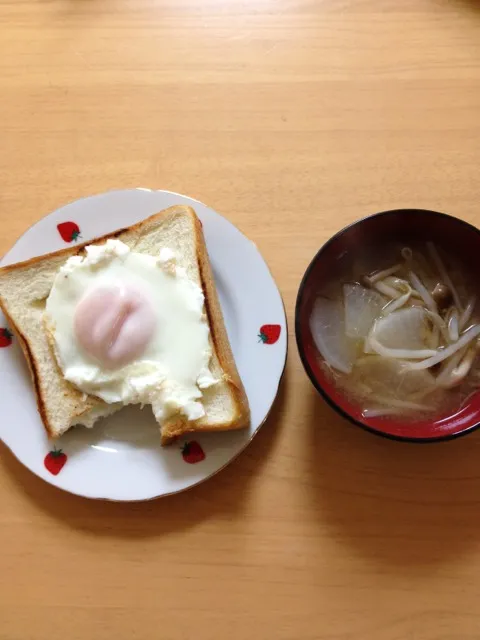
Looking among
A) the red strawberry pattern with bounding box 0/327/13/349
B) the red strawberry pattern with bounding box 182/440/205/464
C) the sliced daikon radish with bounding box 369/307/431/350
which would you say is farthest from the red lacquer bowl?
the red strawberry pattern with bounding box 0/327/13/349

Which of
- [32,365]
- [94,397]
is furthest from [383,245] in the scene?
[32,365]

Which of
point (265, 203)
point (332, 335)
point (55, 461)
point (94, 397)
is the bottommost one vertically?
point (55, 461)

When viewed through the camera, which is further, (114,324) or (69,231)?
A: (69,231)

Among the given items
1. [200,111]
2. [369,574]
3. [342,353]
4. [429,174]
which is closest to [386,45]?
[429,174]

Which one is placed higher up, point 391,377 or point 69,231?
point 69,231

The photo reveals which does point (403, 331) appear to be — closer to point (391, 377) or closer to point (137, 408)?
point (391, 377)

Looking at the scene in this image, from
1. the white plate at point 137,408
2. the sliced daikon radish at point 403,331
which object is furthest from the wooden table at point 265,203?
the sliced daikon radish at point 403,331
